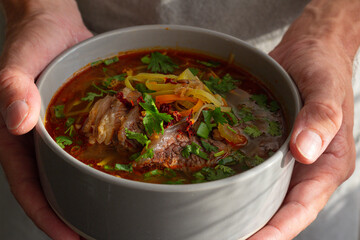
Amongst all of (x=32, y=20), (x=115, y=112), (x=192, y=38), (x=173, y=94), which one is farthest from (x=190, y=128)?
(x=32, y=20)

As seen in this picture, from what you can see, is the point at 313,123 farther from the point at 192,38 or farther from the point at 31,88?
the point at 31,88

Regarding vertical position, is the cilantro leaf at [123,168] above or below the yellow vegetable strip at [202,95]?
below

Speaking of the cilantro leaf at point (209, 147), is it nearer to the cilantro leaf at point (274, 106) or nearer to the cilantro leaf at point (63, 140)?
the cilantro leaf at point (274, 106)

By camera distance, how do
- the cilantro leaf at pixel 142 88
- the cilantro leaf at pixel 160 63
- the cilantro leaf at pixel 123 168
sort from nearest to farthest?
the cilantro leaf at pixel 123 168
the cilantro leaf at pixel 142 88
the cilantro leaf at pixel 160 63

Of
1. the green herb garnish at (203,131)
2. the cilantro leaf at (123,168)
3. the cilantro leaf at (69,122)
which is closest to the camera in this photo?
the cilantro leaf at (123,168)

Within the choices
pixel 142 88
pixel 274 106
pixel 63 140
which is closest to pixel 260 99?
pixel 274 106

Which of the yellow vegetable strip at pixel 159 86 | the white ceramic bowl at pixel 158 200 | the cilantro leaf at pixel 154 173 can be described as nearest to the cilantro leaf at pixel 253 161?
the white ceramic bowl at pixel 158 200
